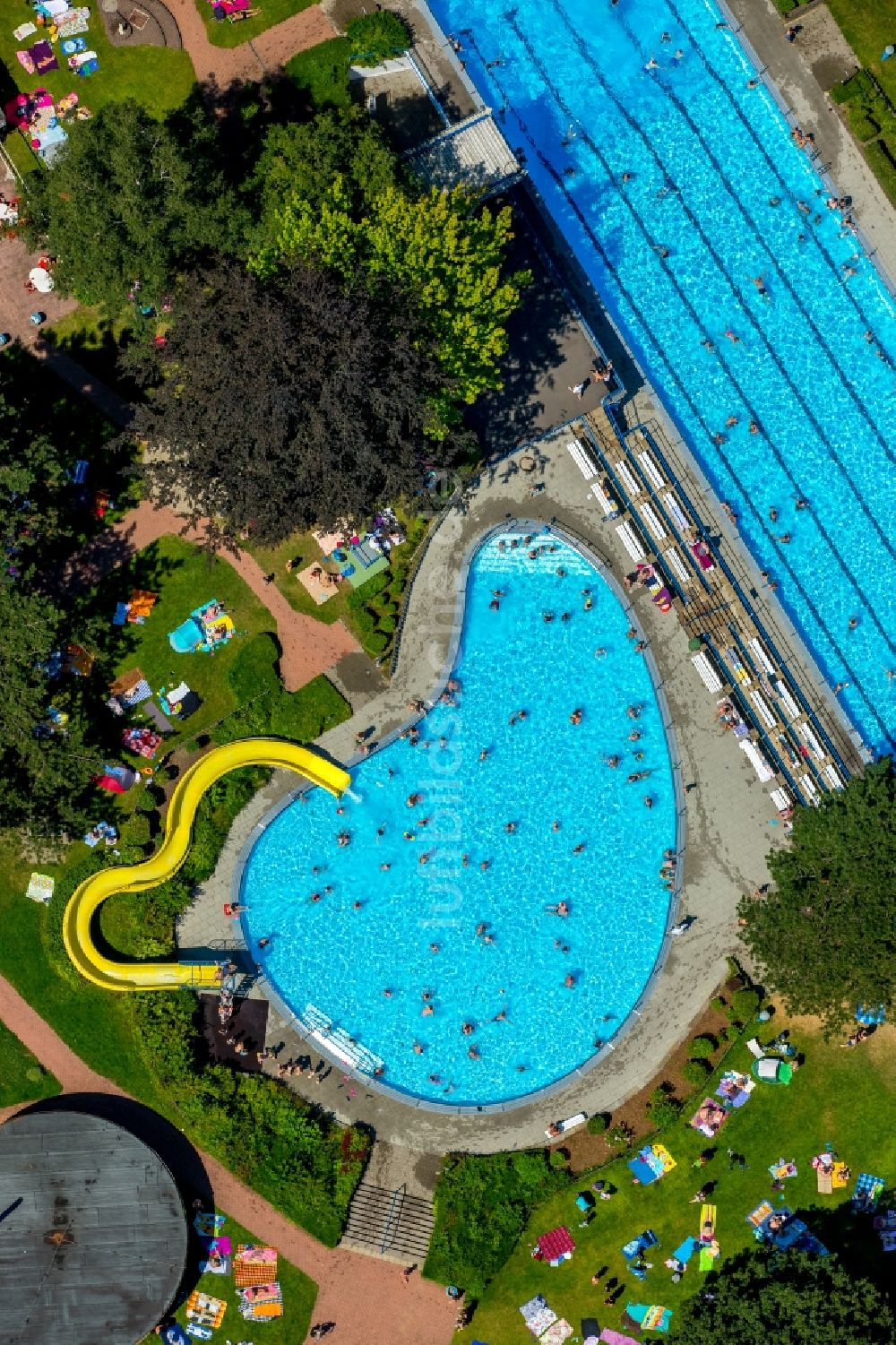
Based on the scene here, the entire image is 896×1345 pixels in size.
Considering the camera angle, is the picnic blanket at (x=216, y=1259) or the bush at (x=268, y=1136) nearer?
the bush at (x=268, y=1136)

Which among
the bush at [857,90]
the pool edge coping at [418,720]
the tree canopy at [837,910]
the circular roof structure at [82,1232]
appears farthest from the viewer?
the bush at [857,90]

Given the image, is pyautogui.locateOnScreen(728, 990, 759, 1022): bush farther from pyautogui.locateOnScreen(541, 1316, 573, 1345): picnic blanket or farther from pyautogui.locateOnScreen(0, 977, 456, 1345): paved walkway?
pyautogui.locateOnScreen(0, 977, 456, 1345): paved walkway

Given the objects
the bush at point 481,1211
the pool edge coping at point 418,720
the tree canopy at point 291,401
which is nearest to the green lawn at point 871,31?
the pool edge coping at point 418,720

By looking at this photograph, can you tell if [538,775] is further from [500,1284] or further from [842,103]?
[842,103]

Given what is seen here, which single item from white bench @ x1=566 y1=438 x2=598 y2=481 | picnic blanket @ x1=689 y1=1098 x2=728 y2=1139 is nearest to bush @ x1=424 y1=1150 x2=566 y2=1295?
picnic blanket @ x1=689 y1=1098 x2=728 y2=1139

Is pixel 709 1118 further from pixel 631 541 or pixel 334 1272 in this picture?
pixel 631 541

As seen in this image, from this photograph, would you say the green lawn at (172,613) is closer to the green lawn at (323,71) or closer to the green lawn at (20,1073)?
the green lawn at (20,1073)
